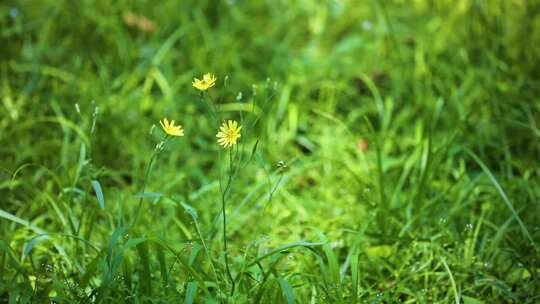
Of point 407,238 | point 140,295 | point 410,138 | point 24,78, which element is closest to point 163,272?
point 140,295

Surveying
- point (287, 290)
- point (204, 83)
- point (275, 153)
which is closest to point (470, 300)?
point (287, 290)

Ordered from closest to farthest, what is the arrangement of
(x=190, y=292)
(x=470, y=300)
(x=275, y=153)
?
(x=190, y=292) < (x=470, y=300) < (x=275, y=153)

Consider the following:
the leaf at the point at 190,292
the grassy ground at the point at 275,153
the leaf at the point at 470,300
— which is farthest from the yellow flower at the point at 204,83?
the leaf at the point at 470,300

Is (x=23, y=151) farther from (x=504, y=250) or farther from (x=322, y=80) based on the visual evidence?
(x=504, y=250)

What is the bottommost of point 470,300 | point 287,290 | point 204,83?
point 470,300

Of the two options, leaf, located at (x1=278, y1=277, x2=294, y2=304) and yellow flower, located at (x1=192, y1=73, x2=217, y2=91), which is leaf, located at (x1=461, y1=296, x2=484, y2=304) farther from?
yellow flower, located at (x1=192, y1=73, x2=217, y2=91)

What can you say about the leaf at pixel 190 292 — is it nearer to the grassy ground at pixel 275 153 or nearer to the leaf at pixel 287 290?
the grassy ground at pixel 275 153

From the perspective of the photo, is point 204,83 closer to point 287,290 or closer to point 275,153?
point 287,290

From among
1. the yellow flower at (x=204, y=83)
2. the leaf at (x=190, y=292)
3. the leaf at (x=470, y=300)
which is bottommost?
the leaf at (x=470, y=300)

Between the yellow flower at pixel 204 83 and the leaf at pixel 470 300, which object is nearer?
the yellow flower at pixel 204 83
